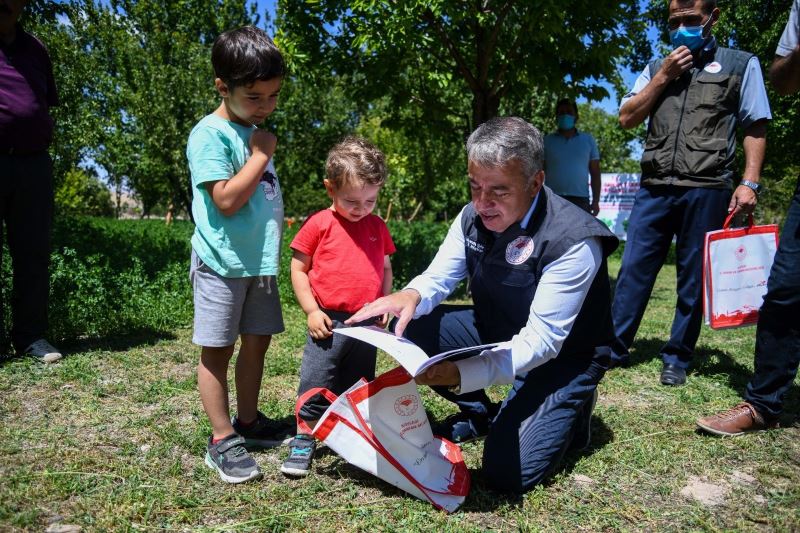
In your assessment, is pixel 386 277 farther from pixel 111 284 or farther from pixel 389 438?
pixel 111 284

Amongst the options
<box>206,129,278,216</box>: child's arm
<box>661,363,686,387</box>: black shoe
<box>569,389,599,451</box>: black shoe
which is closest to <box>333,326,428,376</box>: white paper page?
<box>206,129,278,216</box>: child's arm

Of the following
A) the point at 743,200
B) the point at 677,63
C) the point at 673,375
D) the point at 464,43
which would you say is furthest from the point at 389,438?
the point at 464,43

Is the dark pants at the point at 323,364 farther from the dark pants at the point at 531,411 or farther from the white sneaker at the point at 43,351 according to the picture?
the white sneaker at the point at 43,351

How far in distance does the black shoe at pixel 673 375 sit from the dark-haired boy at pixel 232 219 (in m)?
2.49

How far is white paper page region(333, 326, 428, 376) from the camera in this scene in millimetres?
1949

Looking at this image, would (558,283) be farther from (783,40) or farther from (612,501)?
(783,40)

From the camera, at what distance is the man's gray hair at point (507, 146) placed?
2.22m

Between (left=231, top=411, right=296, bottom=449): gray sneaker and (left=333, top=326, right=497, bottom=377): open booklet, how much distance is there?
85cm

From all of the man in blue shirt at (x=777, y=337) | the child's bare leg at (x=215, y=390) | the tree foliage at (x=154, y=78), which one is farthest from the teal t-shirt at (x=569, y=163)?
the tree foliage at (x=154, y=78)

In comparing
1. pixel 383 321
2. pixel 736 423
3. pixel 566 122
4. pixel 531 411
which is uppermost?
pixel 566 122

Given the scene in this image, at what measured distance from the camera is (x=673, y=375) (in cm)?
365

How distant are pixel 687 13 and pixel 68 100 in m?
8.46

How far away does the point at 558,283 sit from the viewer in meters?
2.28

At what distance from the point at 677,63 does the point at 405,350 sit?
2.63 meters
